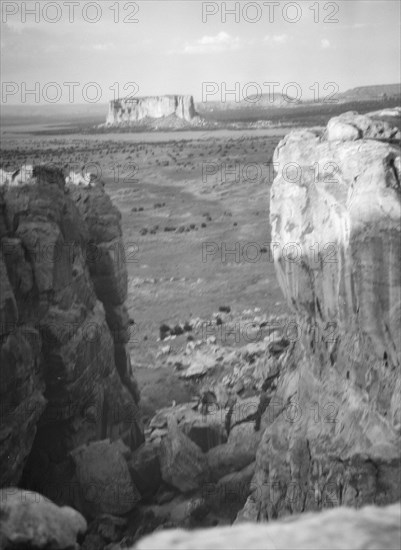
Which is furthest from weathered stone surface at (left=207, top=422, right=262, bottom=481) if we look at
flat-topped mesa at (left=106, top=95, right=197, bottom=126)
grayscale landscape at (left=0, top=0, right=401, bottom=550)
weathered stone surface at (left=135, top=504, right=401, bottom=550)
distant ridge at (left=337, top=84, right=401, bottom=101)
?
flat-topped mesa at (left=106, top=95, right=197, bottom=126)

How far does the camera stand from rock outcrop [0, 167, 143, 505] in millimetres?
12141

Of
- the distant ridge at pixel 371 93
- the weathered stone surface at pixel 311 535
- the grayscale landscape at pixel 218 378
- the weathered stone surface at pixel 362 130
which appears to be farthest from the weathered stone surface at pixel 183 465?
the distant ridge at pixel 371 93

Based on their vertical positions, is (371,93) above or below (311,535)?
above

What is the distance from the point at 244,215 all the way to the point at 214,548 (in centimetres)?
2331

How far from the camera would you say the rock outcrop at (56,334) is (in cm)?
1214

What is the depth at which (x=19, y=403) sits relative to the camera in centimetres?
1212

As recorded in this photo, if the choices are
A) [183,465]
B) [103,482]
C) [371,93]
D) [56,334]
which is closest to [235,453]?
[183,465]

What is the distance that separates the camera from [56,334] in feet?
44.5

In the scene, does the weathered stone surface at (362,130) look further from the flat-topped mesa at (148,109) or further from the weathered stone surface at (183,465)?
the flat-topped mesa at (148,109)

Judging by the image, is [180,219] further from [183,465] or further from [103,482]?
[103,482]

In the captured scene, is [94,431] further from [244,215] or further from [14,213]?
[244,215]

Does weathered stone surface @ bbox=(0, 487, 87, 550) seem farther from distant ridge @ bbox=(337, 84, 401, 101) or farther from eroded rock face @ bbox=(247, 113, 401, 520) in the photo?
distant ridge @ bbox=(337, 84, 401, 101)

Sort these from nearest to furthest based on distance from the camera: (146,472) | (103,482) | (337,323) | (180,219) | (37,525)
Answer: (37,525), (337,323), (103,482), (146,472), (180,219)

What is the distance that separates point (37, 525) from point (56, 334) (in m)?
6.41
